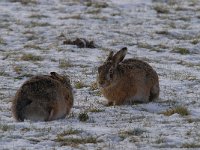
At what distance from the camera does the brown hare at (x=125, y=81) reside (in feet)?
32.0

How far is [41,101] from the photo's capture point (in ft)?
27.5

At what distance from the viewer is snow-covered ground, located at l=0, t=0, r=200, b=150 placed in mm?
7781

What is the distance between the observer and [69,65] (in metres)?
13.5

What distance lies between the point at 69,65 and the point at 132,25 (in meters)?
5.79

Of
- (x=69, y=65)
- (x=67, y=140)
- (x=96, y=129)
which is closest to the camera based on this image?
(x=67, y=140)

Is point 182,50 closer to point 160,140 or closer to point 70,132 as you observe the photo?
point 70,132

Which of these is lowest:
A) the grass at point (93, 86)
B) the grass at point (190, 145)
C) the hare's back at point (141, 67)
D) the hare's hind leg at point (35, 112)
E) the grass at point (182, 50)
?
the grass at point (182, 50)

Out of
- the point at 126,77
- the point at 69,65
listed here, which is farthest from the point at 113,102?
the point at 69,65

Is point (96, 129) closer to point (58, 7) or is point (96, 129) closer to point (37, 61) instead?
point (37, 61)

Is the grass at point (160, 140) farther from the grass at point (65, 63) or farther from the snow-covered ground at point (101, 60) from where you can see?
the grass at point (65, 63)

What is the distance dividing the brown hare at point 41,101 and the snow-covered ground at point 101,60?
14 cm

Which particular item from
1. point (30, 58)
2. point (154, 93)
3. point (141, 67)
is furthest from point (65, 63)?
point (154, 93)

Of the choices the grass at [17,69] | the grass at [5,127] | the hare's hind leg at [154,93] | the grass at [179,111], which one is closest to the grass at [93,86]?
the hare's hind leg at [154,93]

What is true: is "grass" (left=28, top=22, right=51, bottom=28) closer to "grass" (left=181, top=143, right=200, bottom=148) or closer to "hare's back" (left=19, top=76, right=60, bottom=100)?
"hare's back" (left=19, top=76, right=60, bottom=100)
